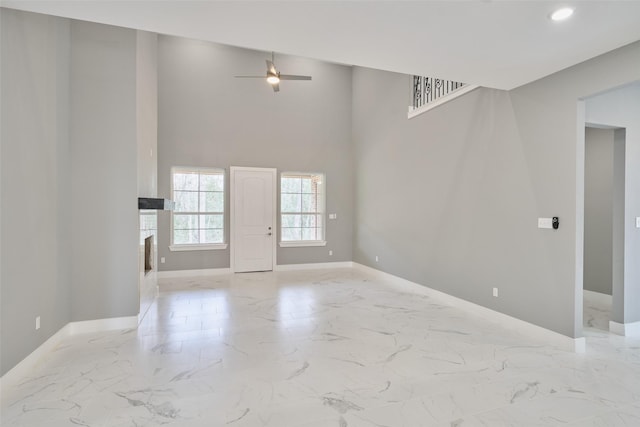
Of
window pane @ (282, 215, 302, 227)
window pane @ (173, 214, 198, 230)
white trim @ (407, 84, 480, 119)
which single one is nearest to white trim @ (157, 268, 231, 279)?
window pane @ (173, 214, 198, 230)

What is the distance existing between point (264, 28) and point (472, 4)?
1468 mm

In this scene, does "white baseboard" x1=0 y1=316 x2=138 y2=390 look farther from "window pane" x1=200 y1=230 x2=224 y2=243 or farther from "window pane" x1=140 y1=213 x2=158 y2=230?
"window pane" x1=200 y1=230 x2=224 y2=243

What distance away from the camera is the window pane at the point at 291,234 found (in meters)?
7.50

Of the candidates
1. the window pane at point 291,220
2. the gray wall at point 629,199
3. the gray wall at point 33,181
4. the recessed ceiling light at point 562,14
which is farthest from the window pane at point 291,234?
the recessed ceiling light at point 562,14

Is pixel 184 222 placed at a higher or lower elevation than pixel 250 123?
lower

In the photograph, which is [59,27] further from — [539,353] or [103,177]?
[539,353]

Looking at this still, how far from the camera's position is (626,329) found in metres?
3.57

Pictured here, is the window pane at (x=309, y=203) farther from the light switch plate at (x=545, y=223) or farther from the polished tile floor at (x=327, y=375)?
the light switch plate at (x=545, y=223)

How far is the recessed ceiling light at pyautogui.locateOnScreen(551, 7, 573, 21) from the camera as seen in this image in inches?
87.6

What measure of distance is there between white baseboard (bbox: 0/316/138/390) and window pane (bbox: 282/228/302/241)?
3961mm

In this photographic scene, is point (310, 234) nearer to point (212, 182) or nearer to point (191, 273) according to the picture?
point (212, 182)

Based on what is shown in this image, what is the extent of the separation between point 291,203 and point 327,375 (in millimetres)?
5181

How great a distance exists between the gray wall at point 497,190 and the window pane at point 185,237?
12.7ft

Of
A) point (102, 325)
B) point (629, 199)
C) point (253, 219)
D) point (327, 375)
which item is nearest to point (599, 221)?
point (629, 199)
